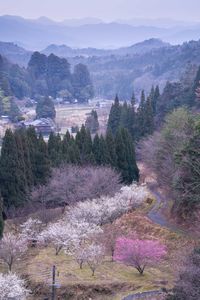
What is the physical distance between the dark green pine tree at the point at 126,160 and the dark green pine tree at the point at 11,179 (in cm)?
795

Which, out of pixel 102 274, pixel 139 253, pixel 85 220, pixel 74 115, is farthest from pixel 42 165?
pixel 74 115

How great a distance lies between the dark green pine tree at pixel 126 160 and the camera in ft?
125

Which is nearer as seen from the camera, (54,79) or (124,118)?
(124,118)

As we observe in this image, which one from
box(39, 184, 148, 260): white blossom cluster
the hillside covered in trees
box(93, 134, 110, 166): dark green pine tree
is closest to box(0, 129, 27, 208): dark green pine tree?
box(39, 184, 148, 260): white blossom cluster

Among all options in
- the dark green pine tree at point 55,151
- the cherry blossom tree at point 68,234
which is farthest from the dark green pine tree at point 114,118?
the cherry blossom tree at point 68,234

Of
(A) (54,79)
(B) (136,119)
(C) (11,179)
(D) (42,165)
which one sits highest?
(B) (136,119)

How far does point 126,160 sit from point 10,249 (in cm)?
1569

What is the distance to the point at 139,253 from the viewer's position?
71.2 ft

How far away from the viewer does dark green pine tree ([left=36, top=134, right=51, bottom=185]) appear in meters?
34.9

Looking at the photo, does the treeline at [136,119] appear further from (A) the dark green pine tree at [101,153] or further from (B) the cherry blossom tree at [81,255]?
(B) the cherry blossom tree at [81,255]

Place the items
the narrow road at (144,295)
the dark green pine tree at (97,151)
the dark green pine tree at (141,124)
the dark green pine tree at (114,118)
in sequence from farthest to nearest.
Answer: the dark green pine tree at (114,118) < the dark green pine tree at (141,124) < the dark green pine tree at (97,151) < the narrow road at (144,295)

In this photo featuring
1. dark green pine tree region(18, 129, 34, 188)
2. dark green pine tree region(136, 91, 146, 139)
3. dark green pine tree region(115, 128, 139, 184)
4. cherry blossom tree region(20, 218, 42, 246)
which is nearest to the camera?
cherry blossom tree region(20, 218, 42, 246)

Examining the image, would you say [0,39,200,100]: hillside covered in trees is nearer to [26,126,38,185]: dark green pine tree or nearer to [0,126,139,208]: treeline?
A: [0,126,139,208]: treeline

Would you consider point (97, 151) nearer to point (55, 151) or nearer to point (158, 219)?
point (55, 151)
